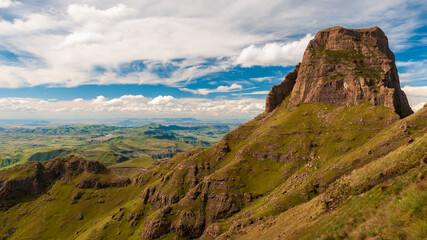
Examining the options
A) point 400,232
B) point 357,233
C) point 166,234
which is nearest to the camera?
point 400,232

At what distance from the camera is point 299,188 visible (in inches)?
4589

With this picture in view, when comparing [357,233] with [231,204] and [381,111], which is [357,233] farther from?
[381,111]

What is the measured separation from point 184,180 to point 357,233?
18341cm

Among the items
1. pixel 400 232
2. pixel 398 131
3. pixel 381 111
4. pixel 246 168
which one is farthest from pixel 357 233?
pixel 381 111

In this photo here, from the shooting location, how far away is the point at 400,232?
1912 cm

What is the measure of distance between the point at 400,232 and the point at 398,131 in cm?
13583

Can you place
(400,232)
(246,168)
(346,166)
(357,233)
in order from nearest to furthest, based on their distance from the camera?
1. (400,232)
2. (357,233)
3. (346,166)
4. (246,168)

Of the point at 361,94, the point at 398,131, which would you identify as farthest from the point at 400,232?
the point at 361,94

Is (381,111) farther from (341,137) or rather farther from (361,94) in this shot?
(341,137)

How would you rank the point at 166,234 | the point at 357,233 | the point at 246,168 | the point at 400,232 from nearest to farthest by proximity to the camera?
the point at 400,232, the point at 357,233, the point at 166,234, the point at 246,168

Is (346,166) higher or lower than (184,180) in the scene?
higher

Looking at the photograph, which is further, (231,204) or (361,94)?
(361,94)

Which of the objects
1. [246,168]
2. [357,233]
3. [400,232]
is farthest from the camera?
[246,168]

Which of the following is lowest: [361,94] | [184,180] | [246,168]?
[184,180]
